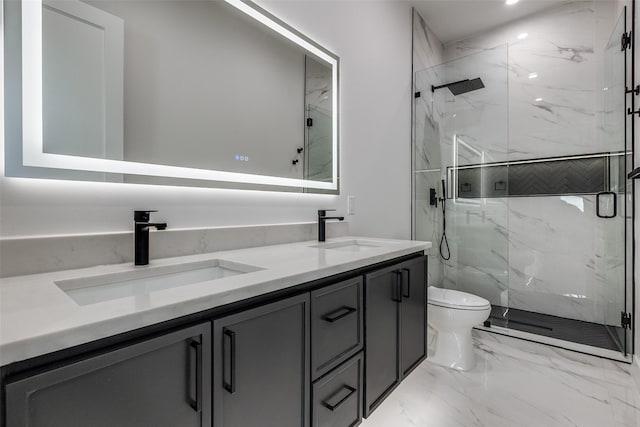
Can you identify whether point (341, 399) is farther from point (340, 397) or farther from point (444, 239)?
point (444, 239)

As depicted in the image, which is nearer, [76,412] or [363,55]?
[76,412]

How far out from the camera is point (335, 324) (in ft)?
3.46

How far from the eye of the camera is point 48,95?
0.91 metres

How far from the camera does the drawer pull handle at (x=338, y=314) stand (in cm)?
101

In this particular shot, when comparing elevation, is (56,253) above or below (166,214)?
below

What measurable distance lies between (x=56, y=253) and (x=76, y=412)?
572mm

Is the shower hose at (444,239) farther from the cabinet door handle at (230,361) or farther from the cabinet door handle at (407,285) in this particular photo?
the cabinet door handle at (230,361)

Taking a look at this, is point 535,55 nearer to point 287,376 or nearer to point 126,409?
point 287,376

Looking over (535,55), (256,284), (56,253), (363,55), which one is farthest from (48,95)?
(535,55)

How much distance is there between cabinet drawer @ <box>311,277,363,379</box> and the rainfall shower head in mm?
2478

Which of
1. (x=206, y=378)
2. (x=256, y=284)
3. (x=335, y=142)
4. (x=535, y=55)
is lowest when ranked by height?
(x=206, y=378)

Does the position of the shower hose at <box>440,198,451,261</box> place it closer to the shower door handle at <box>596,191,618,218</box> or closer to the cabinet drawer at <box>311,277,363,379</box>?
the shower door handle at <box>596,191,618,218</box>

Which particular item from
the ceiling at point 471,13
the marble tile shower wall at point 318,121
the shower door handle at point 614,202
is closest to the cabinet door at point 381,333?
the marble tile shower wall at point 318,121

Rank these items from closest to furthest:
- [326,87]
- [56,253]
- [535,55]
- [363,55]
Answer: [56,253], [326,87], [363,55], [535,55]
